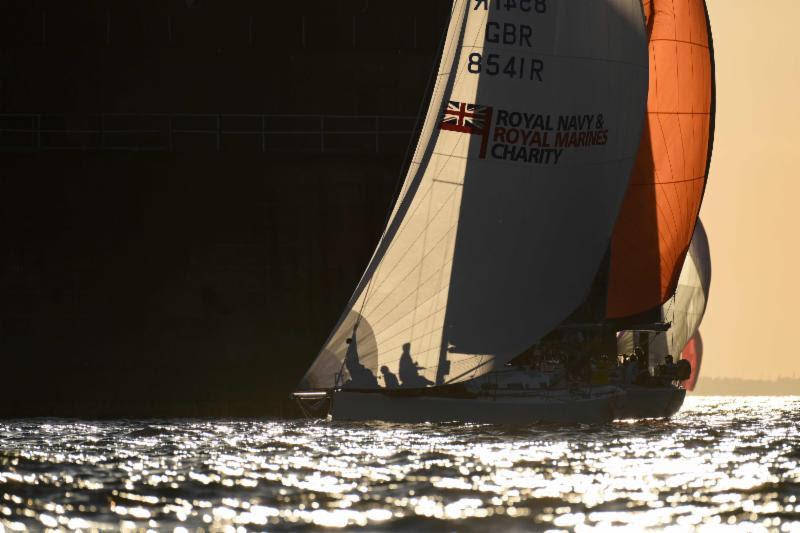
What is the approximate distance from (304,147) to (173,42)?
5077 millimetres

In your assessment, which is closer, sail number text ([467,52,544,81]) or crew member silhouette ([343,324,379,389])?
crew member silhouette ([343,324,379,389])

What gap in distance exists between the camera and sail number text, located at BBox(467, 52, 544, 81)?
36.9 metres

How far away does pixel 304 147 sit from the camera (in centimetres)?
4759

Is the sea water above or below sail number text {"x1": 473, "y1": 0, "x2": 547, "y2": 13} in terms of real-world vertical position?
below

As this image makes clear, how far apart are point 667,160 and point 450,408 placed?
1006 cm

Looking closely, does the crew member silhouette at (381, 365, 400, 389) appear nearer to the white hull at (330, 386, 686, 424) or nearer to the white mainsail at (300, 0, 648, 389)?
the white mainsail at (300, 0, 648, 389)

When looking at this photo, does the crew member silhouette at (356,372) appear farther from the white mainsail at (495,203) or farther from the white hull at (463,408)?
the white hull at (463,408)

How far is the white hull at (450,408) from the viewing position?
3559cm

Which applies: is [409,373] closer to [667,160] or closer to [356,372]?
[356,372]

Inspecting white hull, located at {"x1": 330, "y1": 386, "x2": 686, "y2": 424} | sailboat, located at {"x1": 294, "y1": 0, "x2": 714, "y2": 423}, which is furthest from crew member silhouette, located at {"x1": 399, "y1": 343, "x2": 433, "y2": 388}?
white hull, located at {"x1": 330, "y1": 386, "x2": 686, "y2": 424}

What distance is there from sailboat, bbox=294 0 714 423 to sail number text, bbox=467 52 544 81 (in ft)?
0.10

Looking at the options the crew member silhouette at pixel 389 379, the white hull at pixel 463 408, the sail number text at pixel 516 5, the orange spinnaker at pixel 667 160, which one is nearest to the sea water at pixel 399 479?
the white hull at pixel 463 408

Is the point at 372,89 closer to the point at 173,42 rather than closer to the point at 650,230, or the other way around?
the point at 173,42

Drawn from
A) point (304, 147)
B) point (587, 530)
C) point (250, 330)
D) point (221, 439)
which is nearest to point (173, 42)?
point (304, 147)
